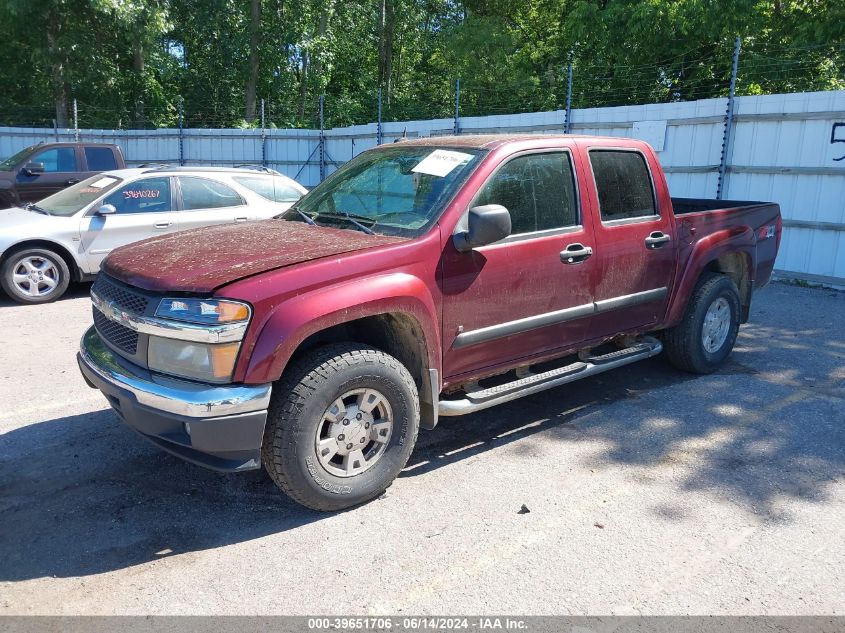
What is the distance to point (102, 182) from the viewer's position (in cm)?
934

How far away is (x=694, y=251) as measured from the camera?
566cm

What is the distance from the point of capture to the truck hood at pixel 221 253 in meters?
3.55

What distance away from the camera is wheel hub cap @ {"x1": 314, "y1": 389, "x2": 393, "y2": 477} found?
371cm

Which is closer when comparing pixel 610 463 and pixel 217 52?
pixel 610 463

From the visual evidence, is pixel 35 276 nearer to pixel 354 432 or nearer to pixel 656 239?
pixel 354 432

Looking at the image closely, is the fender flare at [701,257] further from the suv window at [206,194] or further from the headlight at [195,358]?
the suv window at [206,194]

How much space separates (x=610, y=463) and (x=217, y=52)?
28.3 metres

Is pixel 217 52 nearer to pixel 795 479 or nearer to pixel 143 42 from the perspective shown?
pixel 143 42

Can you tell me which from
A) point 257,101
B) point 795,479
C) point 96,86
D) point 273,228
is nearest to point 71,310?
point 273,228

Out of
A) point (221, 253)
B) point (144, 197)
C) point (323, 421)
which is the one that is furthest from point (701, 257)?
point (144, 197)

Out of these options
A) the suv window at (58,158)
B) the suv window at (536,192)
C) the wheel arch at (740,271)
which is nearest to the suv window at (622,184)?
the suv window at (536,192)

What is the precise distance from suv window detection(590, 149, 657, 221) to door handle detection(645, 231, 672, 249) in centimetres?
16

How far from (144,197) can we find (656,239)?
21.0ft

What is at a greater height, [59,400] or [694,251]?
[694,251]
